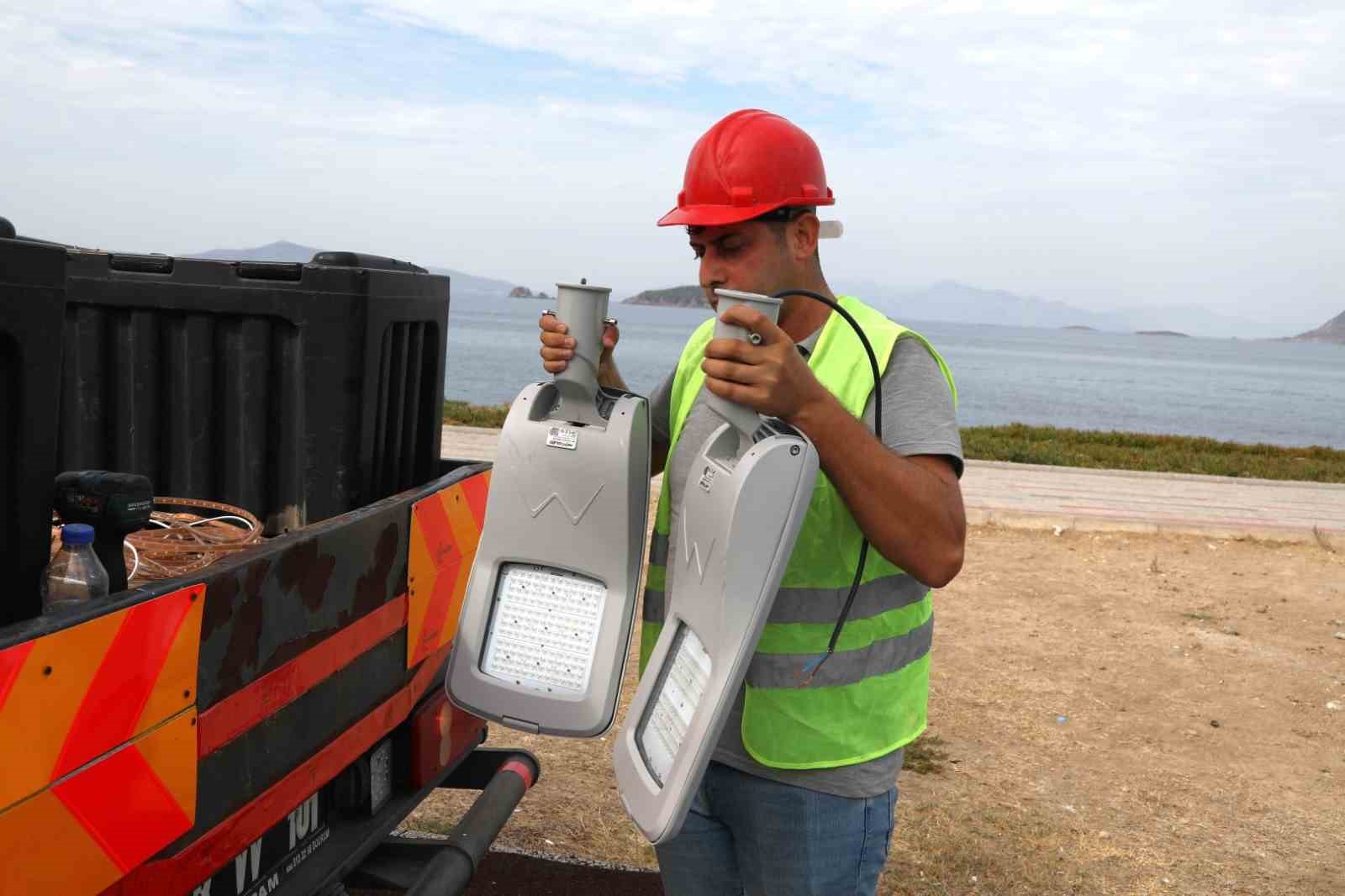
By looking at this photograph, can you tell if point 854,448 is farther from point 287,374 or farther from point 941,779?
point 941,779

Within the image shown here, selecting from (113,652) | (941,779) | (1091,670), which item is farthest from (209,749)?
(1091,670)

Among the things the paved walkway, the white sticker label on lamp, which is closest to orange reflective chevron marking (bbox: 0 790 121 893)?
the white sticker label on lamp

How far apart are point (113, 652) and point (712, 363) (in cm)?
96

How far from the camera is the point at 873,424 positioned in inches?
80.0

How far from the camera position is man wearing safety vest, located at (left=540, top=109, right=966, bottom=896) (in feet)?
6.73

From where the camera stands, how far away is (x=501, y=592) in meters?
2.31

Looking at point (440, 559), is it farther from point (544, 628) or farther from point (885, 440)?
point (885, 440)

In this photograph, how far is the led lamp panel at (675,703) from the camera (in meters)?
1.91

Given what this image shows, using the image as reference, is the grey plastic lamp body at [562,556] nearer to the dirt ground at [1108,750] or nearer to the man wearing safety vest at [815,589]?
the man wearing safety vest at [815,589]

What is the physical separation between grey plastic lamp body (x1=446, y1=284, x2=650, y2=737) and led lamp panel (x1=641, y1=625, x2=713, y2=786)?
14cm

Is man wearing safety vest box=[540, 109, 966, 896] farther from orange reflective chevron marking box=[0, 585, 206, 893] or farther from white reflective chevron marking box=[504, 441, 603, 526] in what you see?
orange reflective chevron marking box=[0, 585, 206, 893]

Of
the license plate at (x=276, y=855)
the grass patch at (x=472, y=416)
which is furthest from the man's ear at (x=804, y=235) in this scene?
the grass patch at (x=472, y=416)

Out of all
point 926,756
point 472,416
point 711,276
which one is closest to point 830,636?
point 711,276

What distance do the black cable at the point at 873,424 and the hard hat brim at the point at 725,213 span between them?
138 mm
